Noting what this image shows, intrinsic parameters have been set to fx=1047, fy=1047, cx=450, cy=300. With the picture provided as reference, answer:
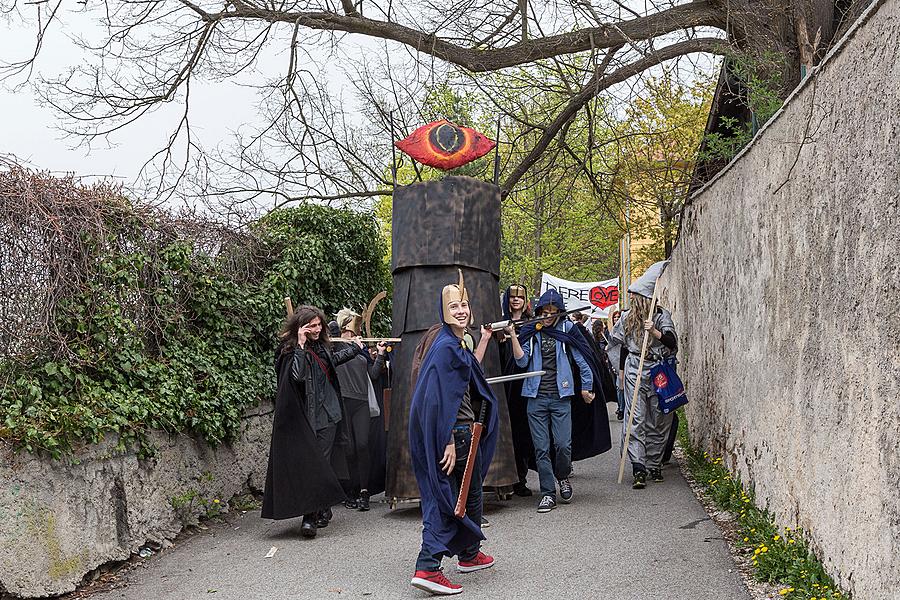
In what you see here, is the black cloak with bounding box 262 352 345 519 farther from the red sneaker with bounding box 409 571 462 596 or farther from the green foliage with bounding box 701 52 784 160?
the green foliage with bounding box 701 52 784 160

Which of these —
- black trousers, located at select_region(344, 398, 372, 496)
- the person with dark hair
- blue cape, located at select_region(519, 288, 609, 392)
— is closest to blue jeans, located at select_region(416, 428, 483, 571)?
blue cape, located at select_region(519, 288, 609, 392)

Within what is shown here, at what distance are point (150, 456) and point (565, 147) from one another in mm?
8424

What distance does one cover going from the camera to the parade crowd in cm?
648

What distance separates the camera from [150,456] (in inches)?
306

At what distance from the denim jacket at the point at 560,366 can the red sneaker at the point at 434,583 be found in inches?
128

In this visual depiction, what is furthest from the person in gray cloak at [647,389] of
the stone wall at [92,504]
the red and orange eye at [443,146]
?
the stone wall at [92,504]

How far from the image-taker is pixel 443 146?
9.62 m

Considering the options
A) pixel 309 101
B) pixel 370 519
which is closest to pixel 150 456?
pixel 370 519

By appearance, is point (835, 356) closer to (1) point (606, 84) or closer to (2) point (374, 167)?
(1) point (606, 84)

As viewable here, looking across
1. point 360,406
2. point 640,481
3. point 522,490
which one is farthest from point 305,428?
point 640,481

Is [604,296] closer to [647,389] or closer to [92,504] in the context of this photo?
[647,389]

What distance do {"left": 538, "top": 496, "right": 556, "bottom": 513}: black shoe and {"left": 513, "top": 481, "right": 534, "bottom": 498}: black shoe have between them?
953 millimetres

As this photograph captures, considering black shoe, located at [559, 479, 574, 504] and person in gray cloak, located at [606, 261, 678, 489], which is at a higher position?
person in gray cloak, located at [606, 261, 678, 489]

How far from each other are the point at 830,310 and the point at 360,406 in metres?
5.78
